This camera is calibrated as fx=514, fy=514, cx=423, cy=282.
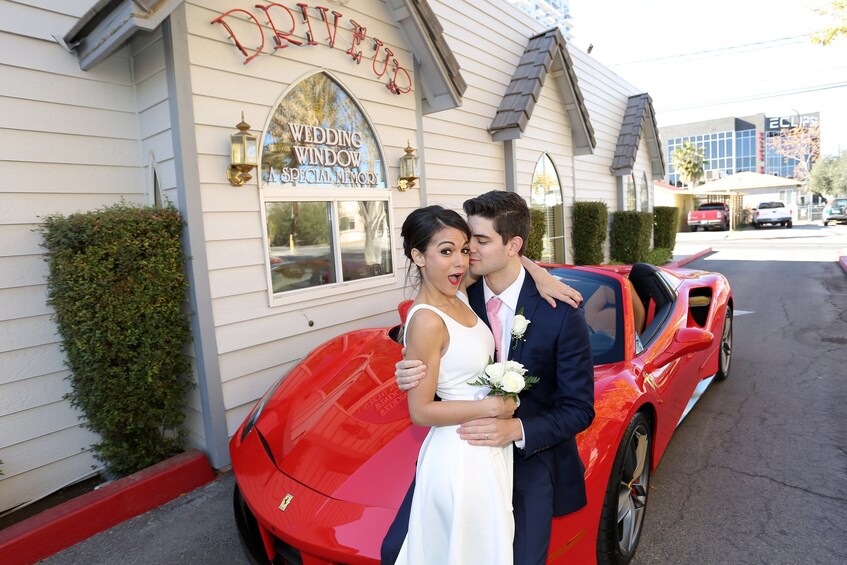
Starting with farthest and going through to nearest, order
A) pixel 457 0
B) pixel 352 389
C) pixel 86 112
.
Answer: pixel 457 0 < pixel 86 112 < pixel 352 389

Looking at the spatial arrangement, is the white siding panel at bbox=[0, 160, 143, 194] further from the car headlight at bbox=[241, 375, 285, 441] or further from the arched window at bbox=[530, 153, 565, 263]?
the arched window at bbox=[530, 153, 565, 263]

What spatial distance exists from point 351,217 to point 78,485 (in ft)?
10.2

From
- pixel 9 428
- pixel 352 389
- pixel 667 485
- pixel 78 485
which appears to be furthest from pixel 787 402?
pixel 9 428

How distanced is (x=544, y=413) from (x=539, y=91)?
7.47 metres

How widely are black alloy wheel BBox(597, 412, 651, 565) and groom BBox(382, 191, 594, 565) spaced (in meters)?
0.53

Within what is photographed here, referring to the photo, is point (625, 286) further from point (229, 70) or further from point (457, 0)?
point (457, 0)

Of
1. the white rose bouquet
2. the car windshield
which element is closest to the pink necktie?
the white rose bouquet

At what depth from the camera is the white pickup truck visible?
3134cm

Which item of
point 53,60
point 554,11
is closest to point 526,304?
point 53,60

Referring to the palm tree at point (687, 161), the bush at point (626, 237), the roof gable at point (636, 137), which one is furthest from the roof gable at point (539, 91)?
the palm tree at point (687, 161)

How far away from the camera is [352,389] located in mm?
2688

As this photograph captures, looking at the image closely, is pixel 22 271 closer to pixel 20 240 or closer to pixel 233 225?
pixel 20 240

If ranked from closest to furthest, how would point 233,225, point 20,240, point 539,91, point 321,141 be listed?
1. point 20,240
2. point 233,225
3. point 321,141
4. point 539,91

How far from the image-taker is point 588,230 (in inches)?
411
